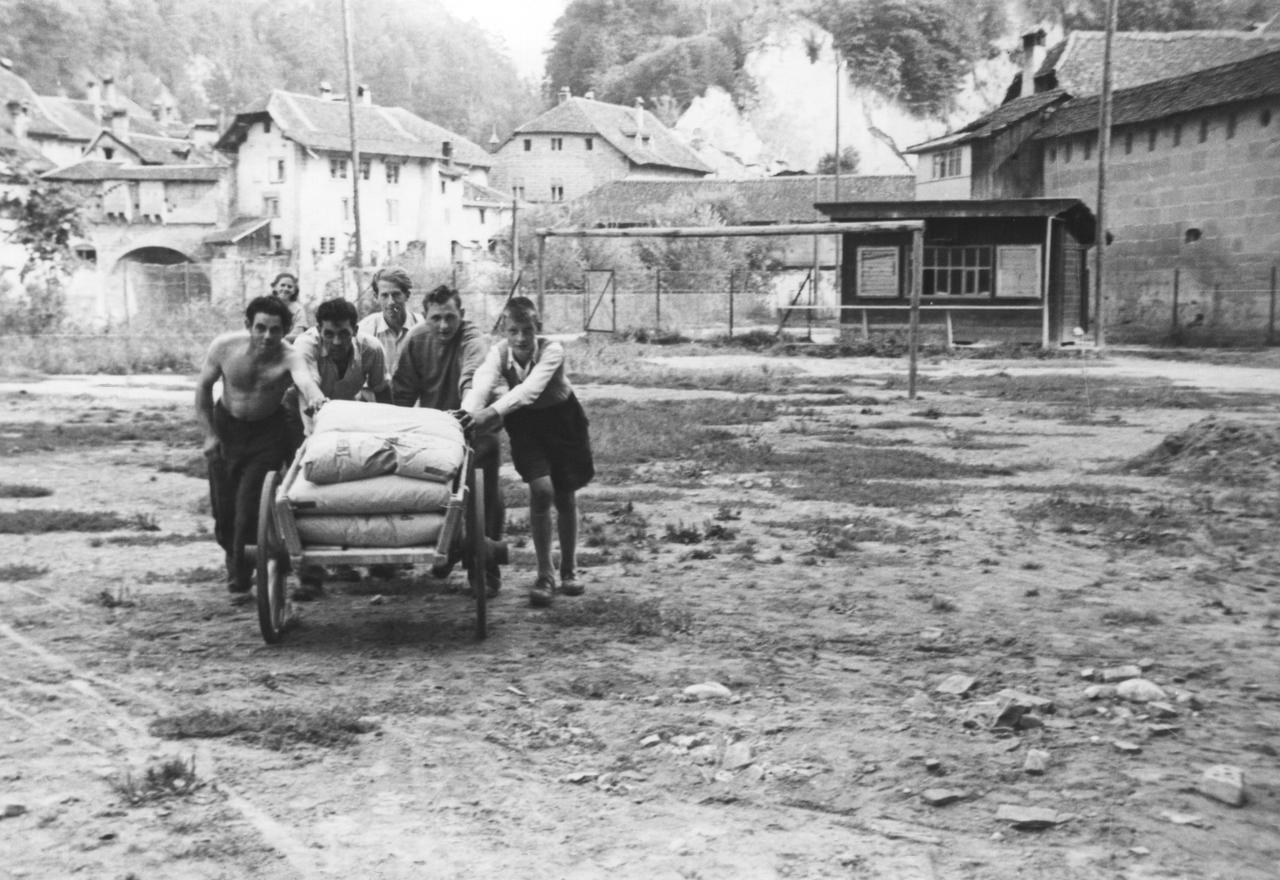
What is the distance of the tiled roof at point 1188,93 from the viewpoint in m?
34.9

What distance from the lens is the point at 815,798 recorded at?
471cm

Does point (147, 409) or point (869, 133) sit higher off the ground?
point (869, 133)

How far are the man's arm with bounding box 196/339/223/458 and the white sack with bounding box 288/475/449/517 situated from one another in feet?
4.40

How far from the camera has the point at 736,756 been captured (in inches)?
200

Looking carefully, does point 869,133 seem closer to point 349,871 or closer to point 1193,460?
point 1193,460

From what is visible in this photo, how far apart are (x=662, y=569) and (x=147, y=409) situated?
1315 centimetres

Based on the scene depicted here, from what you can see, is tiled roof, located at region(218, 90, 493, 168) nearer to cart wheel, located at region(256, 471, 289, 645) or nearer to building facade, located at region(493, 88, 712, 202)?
building facade, located at region(493, 88, 712, 202)

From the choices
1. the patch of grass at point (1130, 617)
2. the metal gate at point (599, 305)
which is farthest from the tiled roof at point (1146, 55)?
the patch of grass at point (1130, 617)

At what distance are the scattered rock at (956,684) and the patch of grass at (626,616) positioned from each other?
1465 mm

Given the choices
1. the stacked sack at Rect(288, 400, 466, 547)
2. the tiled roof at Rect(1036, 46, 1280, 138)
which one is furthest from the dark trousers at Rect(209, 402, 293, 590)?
the tiled roof at Rect(1036, 46, 1280, 138)

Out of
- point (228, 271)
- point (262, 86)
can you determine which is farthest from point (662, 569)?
point (262, 86)

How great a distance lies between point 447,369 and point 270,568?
166 cm

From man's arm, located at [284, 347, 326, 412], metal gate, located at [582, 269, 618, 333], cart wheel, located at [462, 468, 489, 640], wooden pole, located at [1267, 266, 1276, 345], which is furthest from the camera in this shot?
metal gate, located at [582, 269, 618, 333]

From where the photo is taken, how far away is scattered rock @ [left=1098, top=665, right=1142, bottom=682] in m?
6.00
